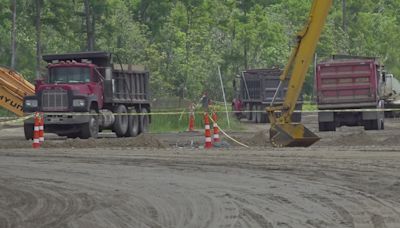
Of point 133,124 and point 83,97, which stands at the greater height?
point 83,97

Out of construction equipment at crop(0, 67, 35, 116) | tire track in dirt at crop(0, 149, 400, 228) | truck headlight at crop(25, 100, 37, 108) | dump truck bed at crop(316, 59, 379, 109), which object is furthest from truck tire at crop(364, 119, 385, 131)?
tire track in dirt at crop(0, 149, 400, 228)

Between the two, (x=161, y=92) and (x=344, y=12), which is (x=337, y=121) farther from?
(x=344, y=12)

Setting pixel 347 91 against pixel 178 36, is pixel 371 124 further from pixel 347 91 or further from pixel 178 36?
pixel 178 36

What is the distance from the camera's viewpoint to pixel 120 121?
3397 centimetres

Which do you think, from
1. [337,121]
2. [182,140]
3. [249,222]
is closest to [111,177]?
[249,222]

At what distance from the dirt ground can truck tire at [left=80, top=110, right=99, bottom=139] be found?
6903 mm

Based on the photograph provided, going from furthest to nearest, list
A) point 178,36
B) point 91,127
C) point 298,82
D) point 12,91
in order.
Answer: point 178,36 < point 12,91 < point 91,127 < point 298,82

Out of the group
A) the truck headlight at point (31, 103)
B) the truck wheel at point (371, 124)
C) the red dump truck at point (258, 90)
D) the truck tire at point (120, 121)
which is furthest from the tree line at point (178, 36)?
the truck wheel at point (371, 124)

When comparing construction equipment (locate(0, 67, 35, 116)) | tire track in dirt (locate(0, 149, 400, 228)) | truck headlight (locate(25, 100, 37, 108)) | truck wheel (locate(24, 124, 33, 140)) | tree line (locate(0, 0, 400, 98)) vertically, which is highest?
tree line (locate(0, 0, 400, 98))

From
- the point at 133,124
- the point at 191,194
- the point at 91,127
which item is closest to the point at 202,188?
the point at 191,194

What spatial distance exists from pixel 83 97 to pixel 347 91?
10898mm

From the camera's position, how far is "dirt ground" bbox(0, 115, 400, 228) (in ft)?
36.4

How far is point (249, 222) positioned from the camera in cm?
1077

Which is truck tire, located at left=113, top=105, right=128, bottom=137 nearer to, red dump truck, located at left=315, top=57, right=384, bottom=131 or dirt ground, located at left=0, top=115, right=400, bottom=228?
red dump truck, located at left=315, top=57, right=384, bottom=131
